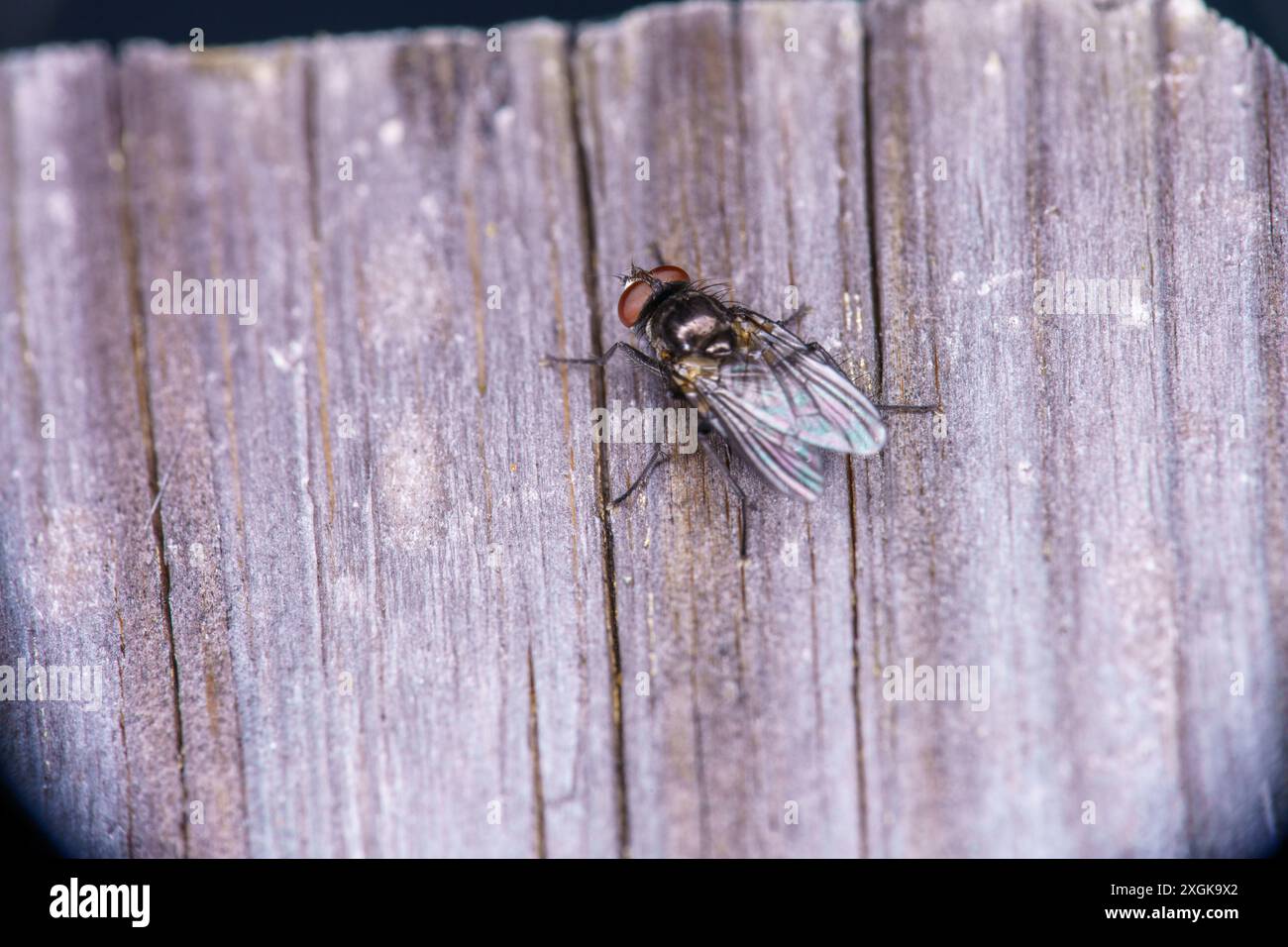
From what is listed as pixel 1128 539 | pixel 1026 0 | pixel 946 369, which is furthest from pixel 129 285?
pixel 1128 539

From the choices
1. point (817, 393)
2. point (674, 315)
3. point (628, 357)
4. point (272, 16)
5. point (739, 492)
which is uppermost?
point (272, 16)

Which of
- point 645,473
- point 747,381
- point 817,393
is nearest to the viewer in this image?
point 645,473

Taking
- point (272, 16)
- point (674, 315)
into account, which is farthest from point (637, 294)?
point (272, 16)

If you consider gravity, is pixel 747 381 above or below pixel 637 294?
below

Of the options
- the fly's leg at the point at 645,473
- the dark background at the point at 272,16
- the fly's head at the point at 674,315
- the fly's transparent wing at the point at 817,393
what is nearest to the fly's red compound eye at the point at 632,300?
the fly's head at the point at 674,315

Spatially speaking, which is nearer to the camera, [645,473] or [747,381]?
[645,473]

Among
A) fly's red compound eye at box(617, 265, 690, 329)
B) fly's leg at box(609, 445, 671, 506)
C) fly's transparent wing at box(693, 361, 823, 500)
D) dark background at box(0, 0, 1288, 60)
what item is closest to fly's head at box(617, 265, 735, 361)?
fly's red compound eye at box(617, 265, 690, 329)

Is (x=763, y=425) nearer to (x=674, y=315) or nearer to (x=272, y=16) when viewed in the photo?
(x=674, y=315)
